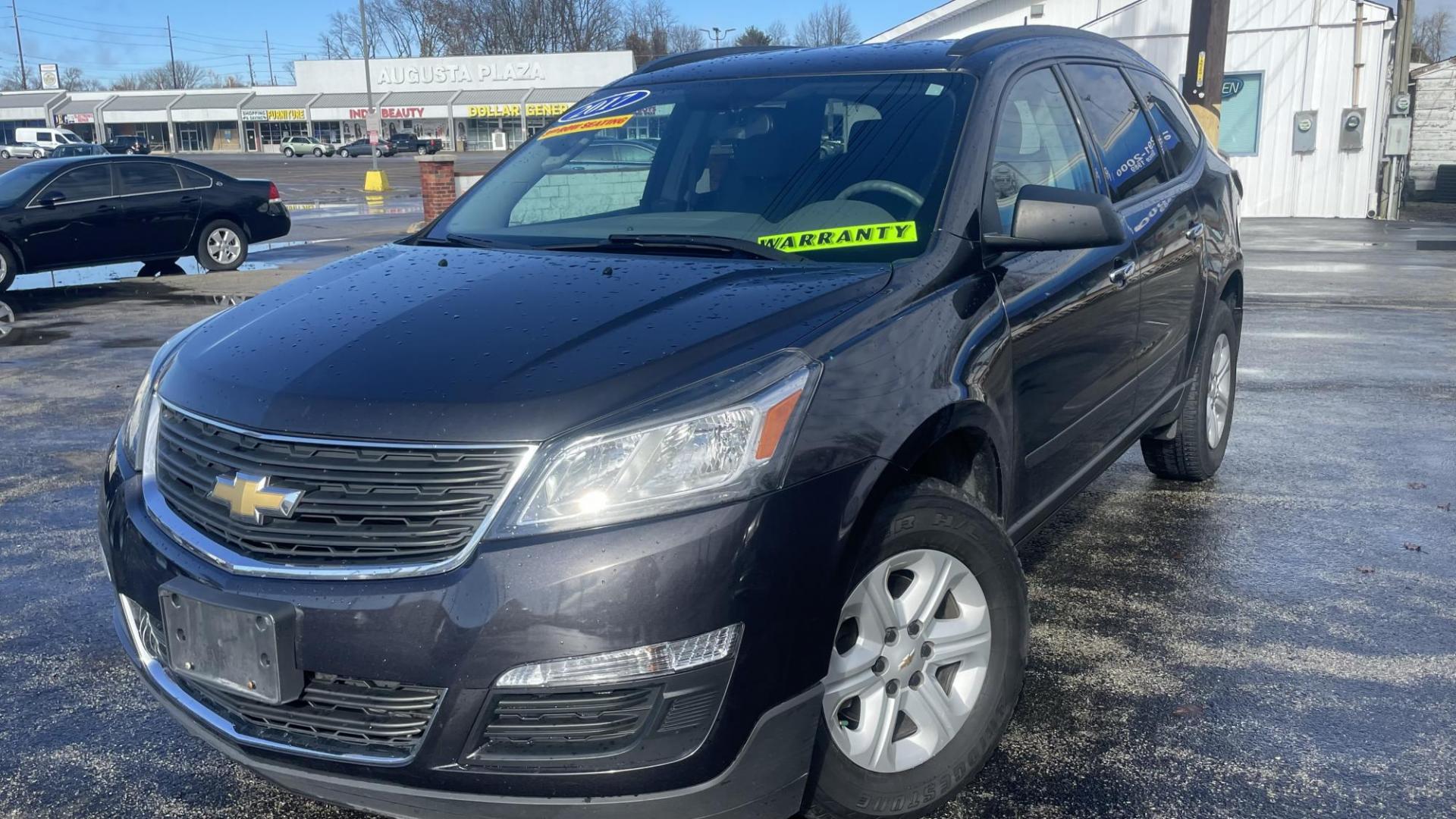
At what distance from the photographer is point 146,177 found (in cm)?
1507

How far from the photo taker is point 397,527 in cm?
226

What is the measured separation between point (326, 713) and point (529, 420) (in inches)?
26.8

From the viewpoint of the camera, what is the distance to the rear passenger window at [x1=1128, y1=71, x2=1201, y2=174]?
484 cm

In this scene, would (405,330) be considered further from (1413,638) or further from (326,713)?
(1413,638)

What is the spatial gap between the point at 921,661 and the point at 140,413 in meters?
1.89

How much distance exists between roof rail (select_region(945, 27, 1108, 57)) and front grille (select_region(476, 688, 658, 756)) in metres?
2.31

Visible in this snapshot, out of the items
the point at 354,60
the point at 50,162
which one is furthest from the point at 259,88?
the point at 50,162

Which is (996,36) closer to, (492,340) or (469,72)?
(492,340)

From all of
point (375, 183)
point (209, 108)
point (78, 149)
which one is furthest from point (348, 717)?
A: point (209, 108)

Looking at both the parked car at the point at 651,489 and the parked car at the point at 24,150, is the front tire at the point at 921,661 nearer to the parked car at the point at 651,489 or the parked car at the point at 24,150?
the parked car at the point at 651,489

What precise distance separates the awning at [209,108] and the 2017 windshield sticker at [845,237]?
89.3 metres

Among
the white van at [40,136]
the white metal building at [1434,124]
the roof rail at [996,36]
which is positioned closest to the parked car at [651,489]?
the roof rail at [996,36]

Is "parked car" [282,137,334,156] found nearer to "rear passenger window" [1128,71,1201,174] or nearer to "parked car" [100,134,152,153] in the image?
"parked car" [100,134,152,153]

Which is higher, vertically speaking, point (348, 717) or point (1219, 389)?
point (348, 717)
